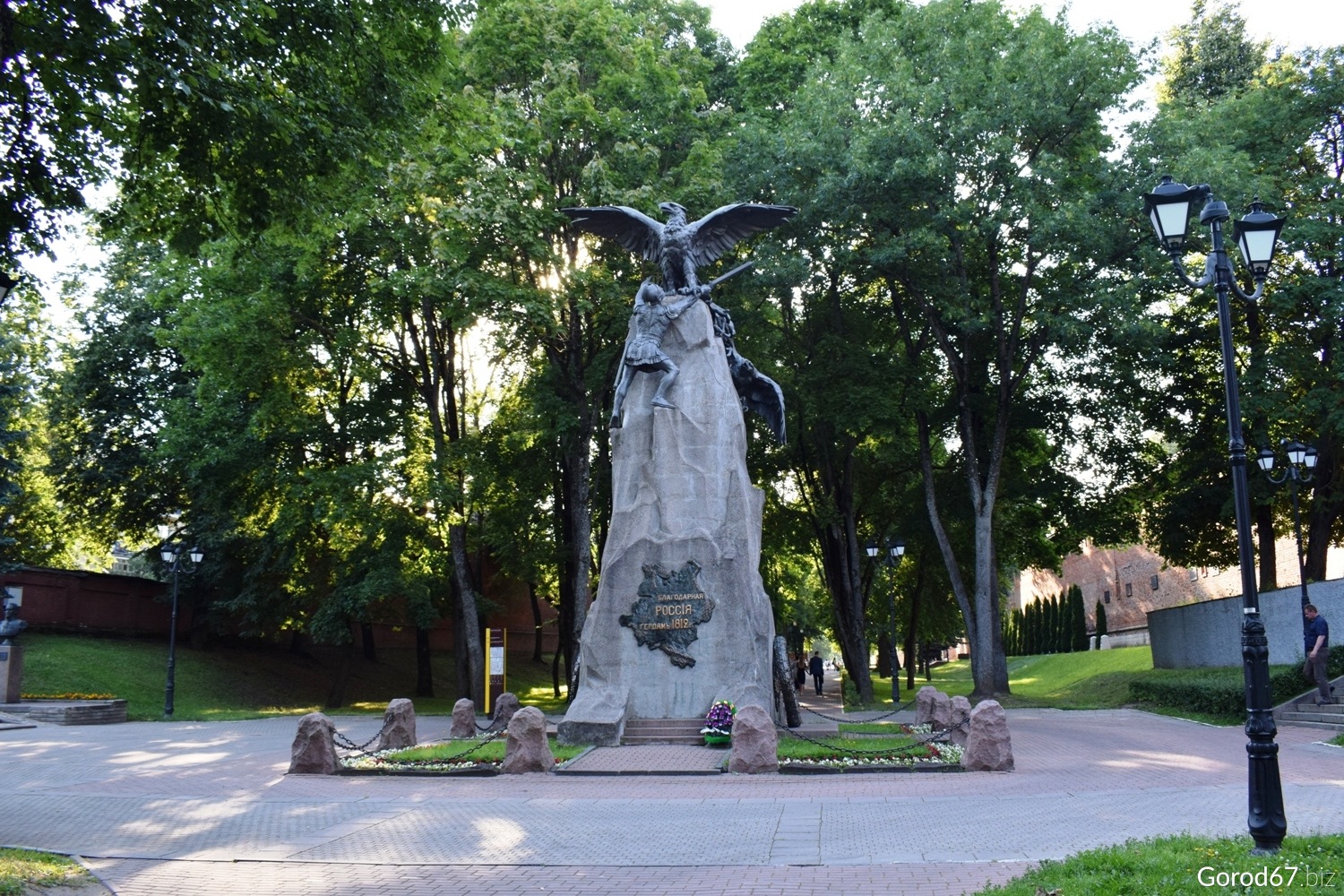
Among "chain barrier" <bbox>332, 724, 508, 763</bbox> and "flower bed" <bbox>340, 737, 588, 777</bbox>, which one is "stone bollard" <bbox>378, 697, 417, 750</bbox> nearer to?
"chain barrier" <bbox>332, 724, 508, 763</bbox>

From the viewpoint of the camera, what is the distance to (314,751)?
14.6 metres

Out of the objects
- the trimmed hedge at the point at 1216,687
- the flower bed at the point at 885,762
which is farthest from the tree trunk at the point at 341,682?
the trimmed hedge at the point at 1216,687

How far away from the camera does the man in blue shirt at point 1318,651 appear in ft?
59.9

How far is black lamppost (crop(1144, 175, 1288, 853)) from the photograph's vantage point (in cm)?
756

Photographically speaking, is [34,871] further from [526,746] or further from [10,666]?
[10,666]

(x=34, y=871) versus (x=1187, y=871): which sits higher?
(x=1187, y=871)

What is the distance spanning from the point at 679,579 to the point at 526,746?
4.10m

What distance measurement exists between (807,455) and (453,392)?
11.1 metres

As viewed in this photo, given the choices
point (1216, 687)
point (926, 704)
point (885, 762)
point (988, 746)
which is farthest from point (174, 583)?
point (1216, 687)

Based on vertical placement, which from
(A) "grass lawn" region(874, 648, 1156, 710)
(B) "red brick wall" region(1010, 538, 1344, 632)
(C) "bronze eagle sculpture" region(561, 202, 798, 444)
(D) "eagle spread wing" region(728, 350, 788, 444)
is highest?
(C) "bronze eagle sculpture" region(561, 202, 798, 444)

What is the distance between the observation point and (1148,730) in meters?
19.9

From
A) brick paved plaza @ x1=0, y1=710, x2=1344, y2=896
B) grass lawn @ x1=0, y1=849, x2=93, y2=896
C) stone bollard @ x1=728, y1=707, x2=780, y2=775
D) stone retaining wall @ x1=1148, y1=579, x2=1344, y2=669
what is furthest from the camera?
stone retaining wall @ x1=1148, y1=579, x2=1344, y2=669

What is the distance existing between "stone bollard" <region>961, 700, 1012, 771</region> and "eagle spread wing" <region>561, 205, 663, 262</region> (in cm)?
1029

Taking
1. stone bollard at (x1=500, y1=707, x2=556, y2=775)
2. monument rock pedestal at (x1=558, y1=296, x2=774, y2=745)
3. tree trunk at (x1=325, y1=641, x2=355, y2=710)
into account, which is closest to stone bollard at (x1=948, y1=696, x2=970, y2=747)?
monument rock pedestal at (x1=558, y1=296, x2=774, y2=745)
